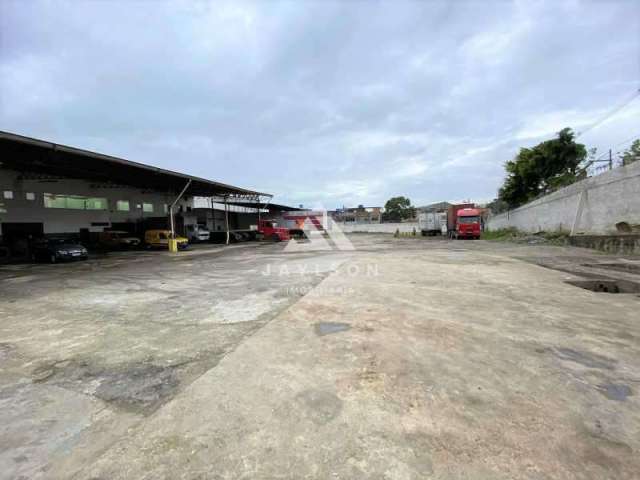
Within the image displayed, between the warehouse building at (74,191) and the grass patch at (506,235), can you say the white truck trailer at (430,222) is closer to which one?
the grass patch at (506,235)

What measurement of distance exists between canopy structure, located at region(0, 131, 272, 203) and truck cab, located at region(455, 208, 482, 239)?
19882mm

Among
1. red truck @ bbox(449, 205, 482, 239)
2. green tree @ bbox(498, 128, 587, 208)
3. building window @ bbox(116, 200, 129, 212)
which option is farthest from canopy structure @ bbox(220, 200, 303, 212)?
green tree @ bbox(498, 128, 587, 208)

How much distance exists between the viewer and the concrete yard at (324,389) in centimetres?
194

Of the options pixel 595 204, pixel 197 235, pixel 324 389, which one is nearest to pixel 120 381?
pixel 324 389

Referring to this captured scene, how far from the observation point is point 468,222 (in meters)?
26.3

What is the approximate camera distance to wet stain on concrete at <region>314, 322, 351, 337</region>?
429 cm

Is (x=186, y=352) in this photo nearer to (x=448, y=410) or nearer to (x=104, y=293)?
(x=448, y=410)

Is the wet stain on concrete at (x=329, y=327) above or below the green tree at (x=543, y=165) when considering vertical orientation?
below

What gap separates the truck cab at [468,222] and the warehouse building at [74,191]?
1977cm

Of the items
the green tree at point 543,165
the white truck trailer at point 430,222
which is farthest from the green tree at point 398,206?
the green tree at point 543,165

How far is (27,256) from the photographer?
17484 mm

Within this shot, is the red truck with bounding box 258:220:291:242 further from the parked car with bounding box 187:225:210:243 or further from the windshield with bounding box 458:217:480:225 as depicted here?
the windshield with bounding box 458:217:480:225

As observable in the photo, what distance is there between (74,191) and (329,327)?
80.1 feet

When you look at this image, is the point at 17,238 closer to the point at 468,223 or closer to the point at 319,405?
the point at 319,405
